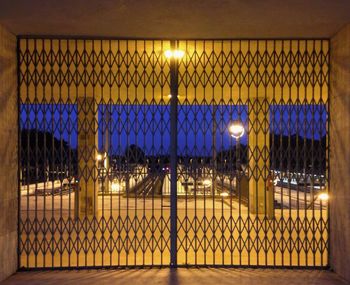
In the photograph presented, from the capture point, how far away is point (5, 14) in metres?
4.94

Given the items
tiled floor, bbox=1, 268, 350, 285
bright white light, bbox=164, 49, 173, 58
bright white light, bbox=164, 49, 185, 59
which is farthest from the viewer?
bright white light, bbox=164, 49, 173, 58

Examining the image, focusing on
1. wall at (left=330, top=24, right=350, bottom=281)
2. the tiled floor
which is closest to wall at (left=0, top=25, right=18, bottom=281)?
the tiled floor

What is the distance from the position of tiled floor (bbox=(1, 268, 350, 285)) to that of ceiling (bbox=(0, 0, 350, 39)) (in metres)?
3.13

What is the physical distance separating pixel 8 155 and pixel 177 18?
274 centimetres

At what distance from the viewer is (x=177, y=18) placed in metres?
5.10

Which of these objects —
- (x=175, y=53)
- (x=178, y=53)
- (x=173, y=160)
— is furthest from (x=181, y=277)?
(x=178, y=53)

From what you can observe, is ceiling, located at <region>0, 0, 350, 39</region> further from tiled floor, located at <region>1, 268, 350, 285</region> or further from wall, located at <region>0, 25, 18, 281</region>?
tiled floor, located at <region>1, 268, 350, 285</region>

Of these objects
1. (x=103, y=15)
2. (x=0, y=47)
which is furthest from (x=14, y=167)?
(x=103, y=15)

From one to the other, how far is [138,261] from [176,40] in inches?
129

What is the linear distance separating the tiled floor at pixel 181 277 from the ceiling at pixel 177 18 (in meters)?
3.13

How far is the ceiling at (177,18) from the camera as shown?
466 centimetres

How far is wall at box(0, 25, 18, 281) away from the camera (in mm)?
5438

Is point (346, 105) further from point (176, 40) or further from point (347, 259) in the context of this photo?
point (176, 40)

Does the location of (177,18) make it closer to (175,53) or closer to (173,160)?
(175,53)
